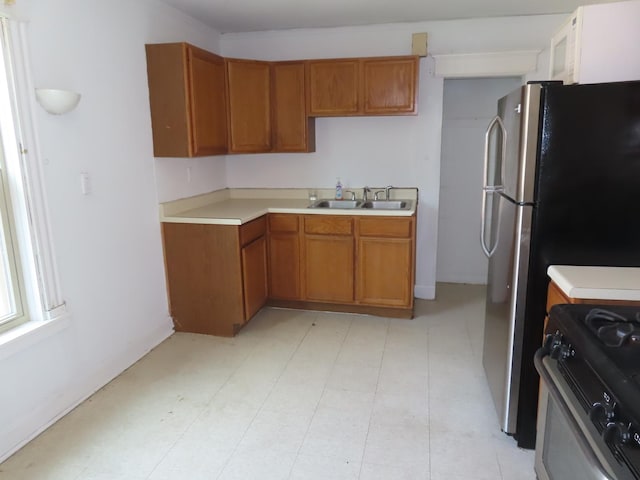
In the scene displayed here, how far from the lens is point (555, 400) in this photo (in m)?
1.37

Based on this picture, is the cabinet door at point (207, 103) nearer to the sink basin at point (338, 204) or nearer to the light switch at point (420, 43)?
the sink basin at point (338, 204)

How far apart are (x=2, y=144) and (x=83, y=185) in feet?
1.53

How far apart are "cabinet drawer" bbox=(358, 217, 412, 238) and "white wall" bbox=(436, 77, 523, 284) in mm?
1189

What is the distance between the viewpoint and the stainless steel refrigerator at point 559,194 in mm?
1854

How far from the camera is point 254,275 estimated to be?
140 inches

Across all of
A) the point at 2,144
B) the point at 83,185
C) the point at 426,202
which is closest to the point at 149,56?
the point at 83,185

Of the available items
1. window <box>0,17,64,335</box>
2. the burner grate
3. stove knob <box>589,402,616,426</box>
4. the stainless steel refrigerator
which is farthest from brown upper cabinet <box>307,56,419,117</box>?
stove knob <box>589,402,616,426</box>

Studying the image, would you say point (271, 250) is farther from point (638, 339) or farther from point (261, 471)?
point (638, 339)

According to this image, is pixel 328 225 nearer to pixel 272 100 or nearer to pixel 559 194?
pixel 272 100

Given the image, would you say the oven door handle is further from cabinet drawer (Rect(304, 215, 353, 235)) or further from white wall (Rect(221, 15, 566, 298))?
white wall (Rect(221, 15, 566, 298))

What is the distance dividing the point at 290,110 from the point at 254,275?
1399 mm

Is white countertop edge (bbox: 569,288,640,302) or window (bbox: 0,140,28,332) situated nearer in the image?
white countertop edge (bbox: 569,288,640,302)

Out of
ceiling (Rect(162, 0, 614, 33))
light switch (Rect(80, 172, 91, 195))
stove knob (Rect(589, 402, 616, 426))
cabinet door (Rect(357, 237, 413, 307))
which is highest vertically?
ceiling (Rect(162, 0, 614, 33))

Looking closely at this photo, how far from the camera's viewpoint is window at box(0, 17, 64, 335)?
211cm
